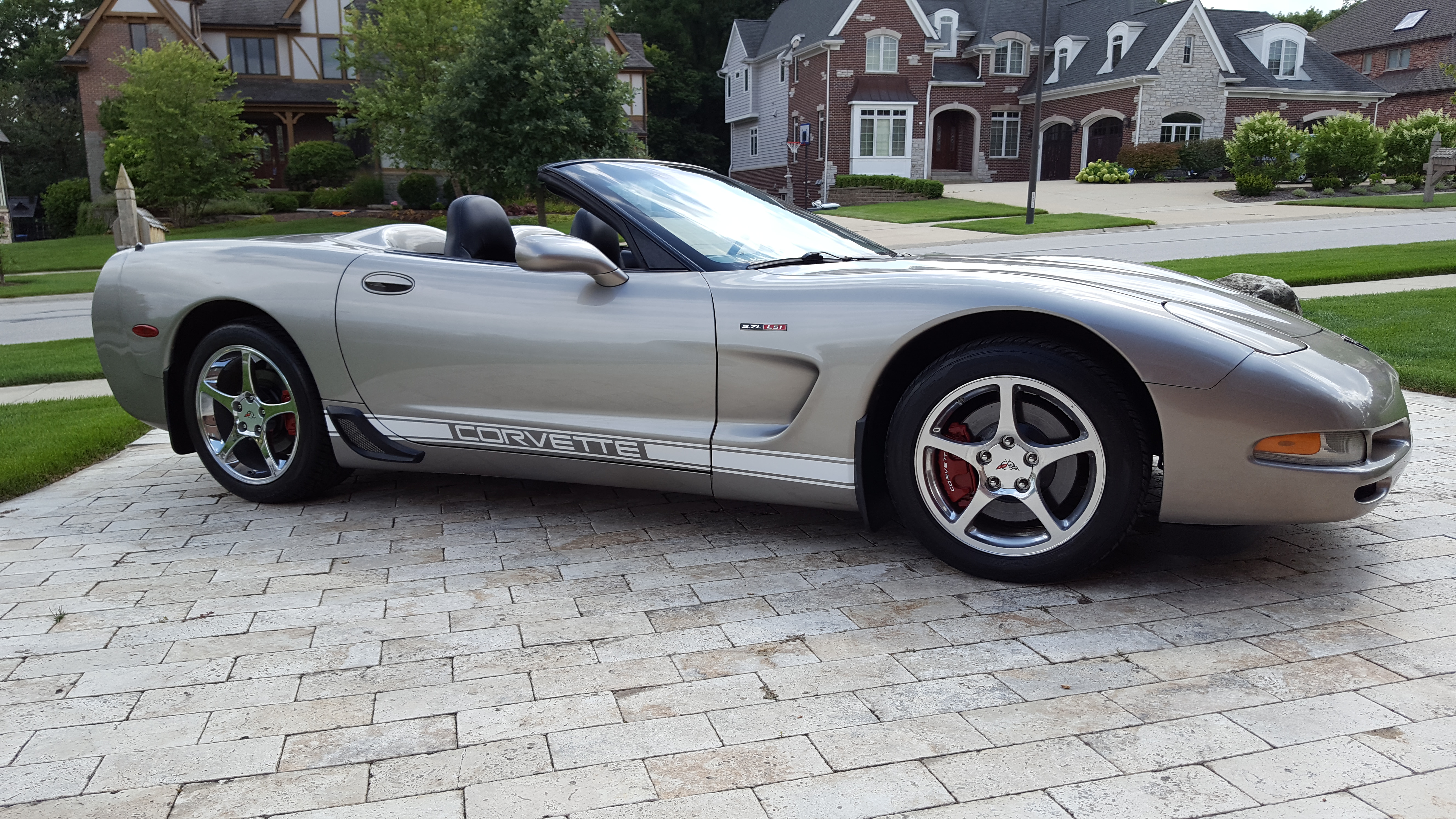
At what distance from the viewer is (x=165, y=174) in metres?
30.9

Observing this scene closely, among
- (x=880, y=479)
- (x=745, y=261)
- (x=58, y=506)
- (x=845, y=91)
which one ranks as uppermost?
(x=845, y=91)

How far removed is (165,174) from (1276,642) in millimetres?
34398

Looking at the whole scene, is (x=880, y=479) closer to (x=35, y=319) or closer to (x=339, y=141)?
(x=35, y=319)

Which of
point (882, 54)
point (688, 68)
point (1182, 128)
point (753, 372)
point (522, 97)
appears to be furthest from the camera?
point (688, 68)

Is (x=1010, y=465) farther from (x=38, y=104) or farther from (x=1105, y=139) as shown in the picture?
(x=38, y=104)

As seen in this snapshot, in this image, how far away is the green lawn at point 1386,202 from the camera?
22953 millimetres

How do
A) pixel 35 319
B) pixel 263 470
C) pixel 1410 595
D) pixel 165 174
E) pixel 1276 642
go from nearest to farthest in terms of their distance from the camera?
pixel 1276 642 → pixel 1410 595 → pixel 263 470 → pixel 35 319 → pixel 165 174

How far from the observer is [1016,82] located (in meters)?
43.5

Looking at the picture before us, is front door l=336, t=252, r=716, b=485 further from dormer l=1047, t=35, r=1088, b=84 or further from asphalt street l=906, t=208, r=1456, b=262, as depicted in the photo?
dormer l=1047, t=35, r=1088, b=84

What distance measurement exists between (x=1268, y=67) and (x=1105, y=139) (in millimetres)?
6865

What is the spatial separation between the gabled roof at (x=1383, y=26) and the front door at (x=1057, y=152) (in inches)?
779

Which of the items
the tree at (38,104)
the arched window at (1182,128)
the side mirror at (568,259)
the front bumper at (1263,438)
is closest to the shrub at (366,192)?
the tree at (38,104)

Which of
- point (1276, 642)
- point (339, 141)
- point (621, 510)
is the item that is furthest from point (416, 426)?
point (339, 141)

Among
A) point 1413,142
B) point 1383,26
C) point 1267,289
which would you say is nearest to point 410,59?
point 1267,289
